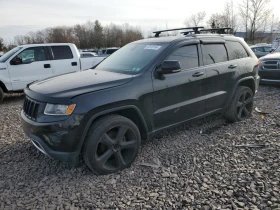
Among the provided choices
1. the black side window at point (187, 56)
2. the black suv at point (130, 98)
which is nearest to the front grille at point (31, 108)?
the black suv at point (130, 98)

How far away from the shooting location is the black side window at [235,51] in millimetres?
4484

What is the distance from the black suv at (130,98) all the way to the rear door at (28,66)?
4418 mm

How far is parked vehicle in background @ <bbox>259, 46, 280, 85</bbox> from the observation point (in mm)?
7625

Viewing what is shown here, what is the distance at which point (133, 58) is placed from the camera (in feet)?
12.4

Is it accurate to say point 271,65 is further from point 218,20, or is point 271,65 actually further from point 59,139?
point 218,20

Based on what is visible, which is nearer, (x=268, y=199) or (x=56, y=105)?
(x=268, y=199)

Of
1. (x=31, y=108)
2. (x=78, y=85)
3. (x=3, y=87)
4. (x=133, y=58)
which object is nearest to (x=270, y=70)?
(x=133, y=58)

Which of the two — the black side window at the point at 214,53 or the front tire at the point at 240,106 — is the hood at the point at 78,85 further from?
the front tire at the point at 240,106

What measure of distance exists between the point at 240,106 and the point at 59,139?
359 cm

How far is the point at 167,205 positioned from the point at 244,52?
11.7 feet

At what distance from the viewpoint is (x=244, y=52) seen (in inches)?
188

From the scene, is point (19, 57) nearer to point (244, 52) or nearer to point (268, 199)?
point (244, 52)

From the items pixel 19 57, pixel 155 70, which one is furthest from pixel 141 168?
pixel 19 57

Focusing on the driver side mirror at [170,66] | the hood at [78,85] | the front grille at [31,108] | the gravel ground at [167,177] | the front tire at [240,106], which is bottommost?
the gravel ground at [167,177]
